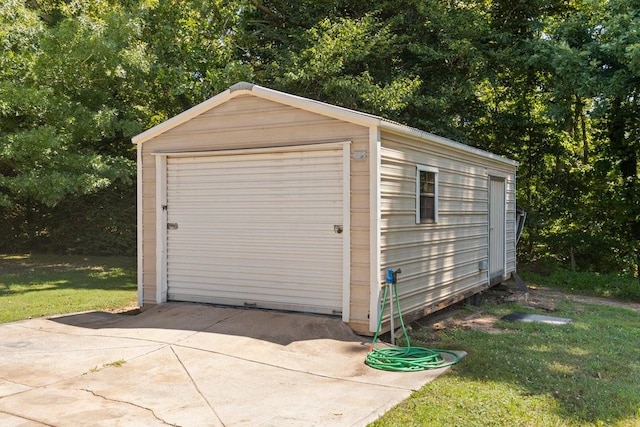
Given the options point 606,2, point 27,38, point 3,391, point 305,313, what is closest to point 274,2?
point 27,38

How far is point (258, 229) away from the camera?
6484 mm

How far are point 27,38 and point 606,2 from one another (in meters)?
11.8

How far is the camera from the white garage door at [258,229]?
598cm

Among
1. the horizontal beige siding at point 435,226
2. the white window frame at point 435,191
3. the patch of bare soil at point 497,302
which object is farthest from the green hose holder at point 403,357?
the white window frame at point 435,191

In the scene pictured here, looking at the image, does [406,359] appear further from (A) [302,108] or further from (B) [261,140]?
(B) [261,140]

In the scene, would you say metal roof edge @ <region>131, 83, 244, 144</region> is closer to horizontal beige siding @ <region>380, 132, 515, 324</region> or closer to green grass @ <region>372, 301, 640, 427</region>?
horizontal beige siding @ <region>380, 132, 515, 324</region>

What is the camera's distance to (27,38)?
11.2m

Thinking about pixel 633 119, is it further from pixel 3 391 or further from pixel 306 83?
pixel 3 391

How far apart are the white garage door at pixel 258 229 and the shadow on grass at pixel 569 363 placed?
1670mm

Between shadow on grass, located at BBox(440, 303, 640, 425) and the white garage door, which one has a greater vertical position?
the white garage door

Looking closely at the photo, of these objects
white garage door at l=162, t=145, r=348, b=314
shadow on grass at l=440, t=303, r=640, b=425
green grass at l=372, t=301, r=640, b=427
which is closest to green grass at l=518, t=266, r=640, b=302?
shadow on grass at l=440, t=303, r=640, b=425

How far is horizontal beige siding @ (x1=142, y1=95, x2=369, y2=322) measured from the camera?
5.64 meters

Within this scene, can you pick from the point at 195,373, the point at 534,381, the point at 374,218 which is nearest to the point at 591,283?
the point at 374,218

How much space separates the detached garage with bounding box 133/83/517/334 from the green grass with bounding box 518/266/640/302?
14.6ft
